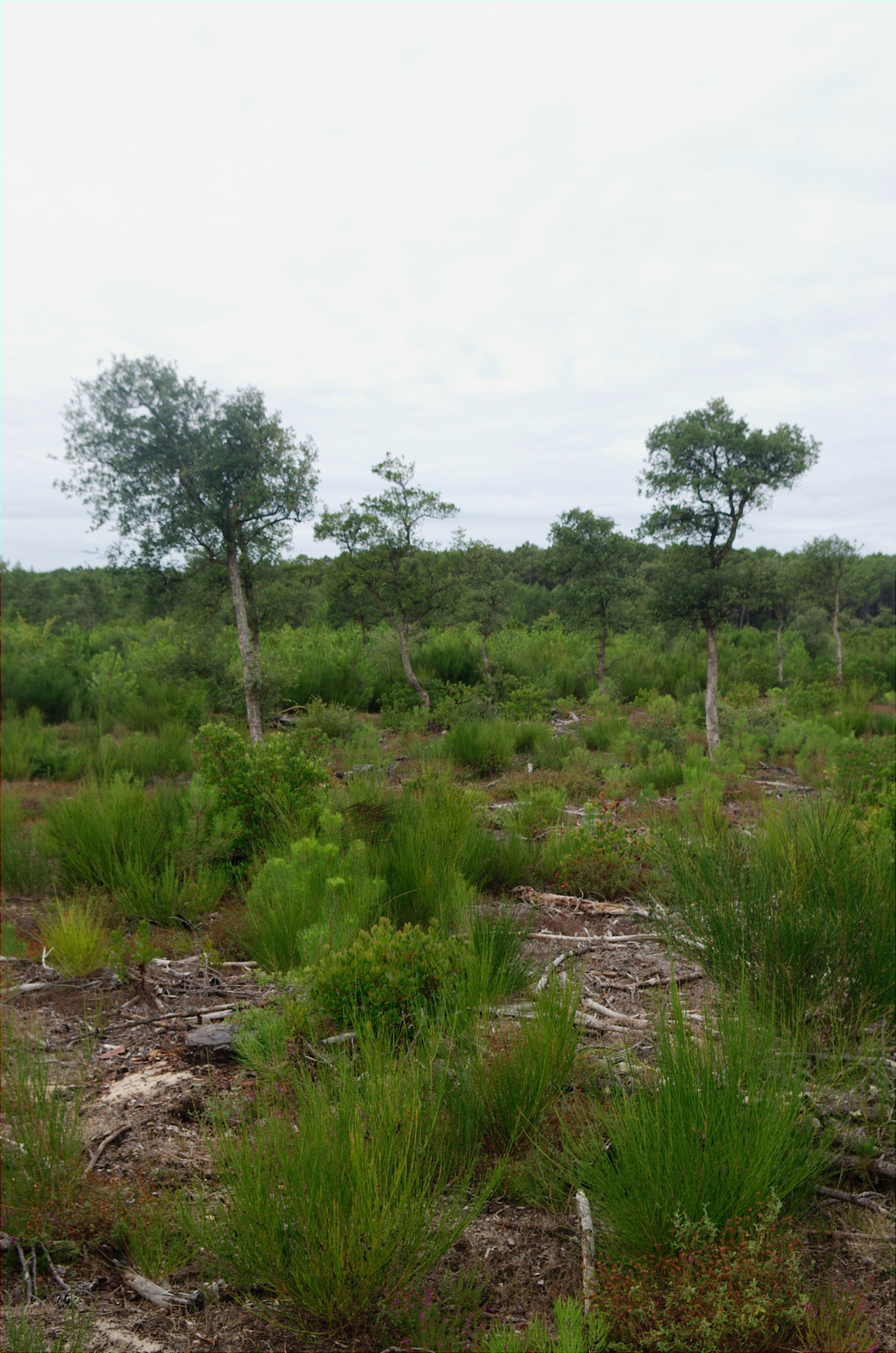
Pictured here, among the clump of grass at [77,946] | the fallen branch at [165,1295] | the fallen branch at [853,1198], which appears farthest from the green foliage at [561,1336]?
the clump of grass at [77,946]

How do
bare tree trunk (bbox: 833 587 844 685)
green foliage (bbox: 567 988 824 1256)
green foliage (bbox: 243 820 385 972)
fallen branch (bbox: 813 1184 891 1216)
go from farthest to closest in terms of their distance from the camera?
bare tree trunk (bbox: 833 587 844 685), green foliage (bbox: 243 820 385 972), fallen branch (bbox: 813 1184 891 1216), green foliage (bbox: 567 988 824 1256)

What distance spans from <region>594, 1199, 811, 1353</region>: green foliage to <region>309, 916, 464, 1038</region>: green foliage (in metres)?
1.38

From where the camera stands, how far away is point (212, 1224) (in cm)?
218

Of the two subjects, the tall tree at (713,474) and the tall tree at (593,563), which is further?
the tall tree at (593,563)

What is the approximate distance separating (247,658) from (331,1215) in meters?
9.61

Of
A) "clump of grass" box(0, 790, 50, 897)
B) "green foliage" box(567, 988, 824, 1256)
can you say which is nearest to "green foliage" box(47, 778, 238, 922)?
"clump of grass" box(0, 790, 50, 897)

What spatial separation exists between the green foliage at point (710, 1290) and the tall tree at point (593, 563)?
16.1 m

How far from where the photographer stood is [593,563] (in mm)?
18578

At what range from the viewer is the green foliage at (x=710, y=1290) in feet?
6.10

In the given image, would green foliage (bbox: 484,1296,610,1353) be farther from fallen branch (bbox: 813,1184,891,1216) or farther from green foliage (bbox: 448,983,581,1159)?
fallen branch (bbox: 813,1184,891,1216)

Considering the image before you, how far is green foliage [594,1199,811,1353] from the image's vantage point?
6.10 feet

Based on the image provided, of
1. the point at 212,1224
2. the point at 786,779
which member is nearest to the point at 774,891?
the point at 212,1224

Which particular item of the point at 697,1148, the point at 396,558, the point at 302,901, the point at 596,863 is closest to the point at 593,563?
the point at 396,558

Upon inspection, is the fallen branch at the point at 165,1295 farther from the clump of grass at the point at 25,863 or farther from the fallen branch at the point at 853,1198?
the clump of grass at the point at 25,863
